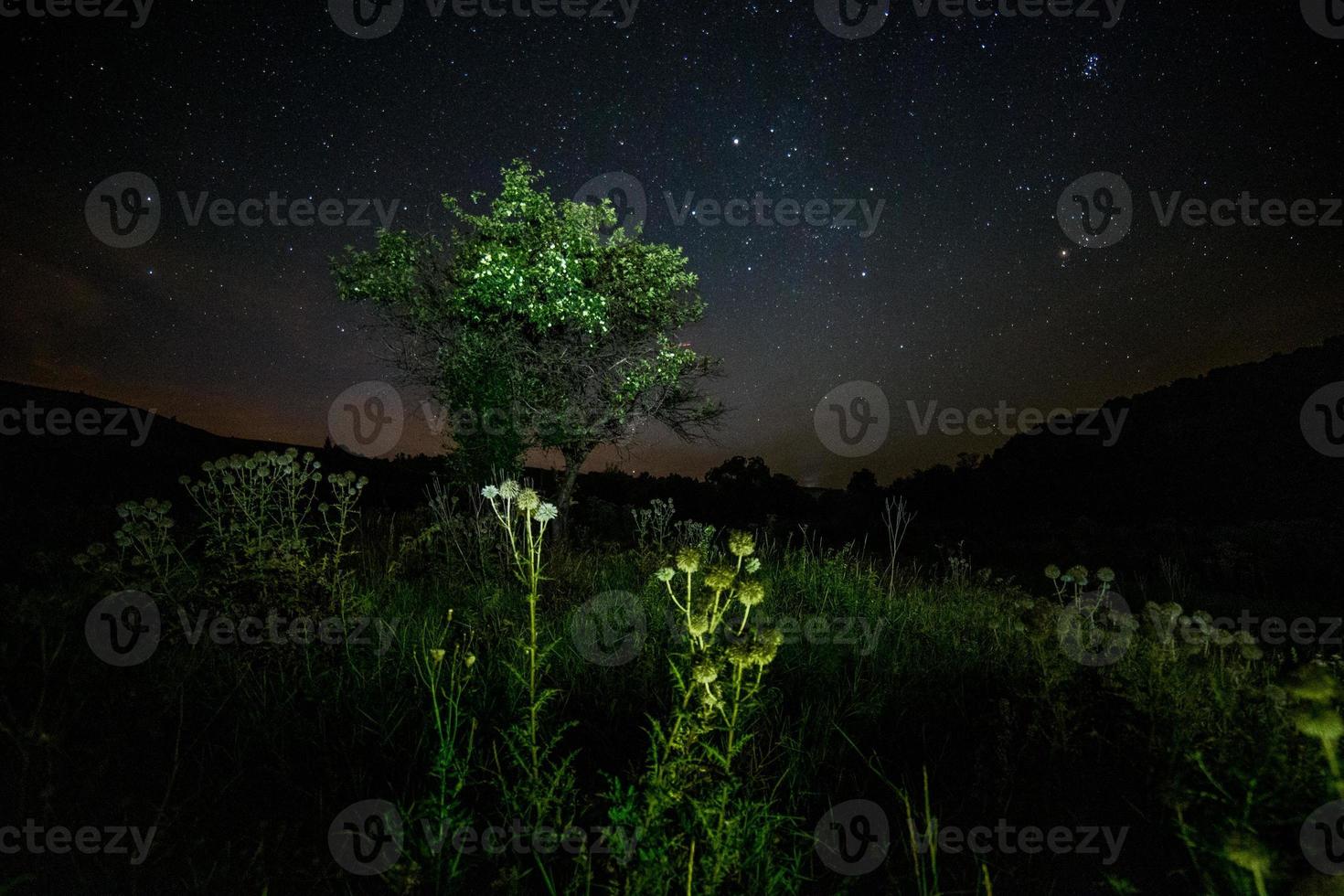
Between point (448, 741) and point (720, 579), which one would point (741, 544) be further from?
point (448, 741)

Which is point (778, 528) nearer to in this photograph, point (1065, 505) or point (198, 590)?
point (1065, 505)

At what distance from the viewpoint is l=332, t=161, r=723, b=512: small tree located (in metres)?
11.4

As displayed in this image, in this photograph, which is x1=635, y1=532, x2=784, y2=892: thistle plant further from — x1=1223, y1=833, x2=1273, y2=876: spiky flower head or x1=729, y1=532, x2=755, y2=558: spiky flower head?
x1=1223, y1=833, x2=1273, y2=876: spiky flower head

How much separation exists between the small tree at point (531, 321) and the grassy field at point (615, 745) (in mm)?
7828

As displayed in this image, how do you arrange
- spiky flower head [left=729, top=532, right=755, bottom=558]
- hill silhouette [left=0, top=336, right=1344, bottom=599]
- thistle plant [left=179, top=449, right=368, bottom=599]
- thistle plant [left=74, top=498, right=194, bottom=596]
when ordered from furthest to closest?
hill silhouette [left=0, top=336, right=1344, bottom=599], thistle plant [left=179, top=449, right=368, bottom=599], thistle plant [left=74, top=498, right=194, bottom=596], spiky flower head [left=729, top=532, right=755, bottom=558]

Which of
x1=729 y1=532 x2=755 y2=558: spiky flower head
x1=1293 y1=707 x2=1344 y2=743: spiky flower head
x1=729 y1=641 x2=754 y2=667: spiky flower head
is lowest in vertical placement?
x1=1293 y1=707 x2=1344 y2=743: spiky flower head

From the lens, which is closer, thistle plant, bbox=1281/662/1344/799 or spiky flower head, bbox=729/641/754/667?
thistle plant, bbox=1281/662/1344/799

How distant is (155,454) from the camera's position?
21781 millimetres

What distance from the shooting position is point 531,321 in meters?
11.8

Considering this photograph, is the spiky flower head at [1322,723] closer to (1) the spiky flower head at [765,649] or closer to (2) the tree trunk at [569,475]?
(1) the spiky flower head at [765,649]

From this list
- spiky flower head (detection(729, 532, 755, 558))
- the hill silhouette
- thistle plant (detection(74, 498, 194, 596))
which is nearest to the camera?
spiky flower head (detection(729, 532, 755, 558))

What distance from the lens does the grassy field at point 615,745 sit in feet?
5.59

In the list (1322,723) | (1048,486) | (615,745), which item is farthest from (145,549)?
(1048,486)

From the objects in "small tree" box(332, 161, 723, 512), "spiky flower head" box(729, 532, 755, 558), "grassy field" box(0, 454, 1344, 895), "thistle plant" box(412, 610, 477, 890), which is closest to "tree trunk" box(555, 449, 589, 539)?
"small tree" box(332, 161, 723, 512)
